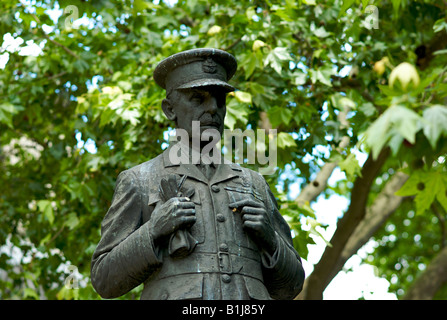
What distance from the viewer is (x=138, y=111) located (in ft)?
30.2

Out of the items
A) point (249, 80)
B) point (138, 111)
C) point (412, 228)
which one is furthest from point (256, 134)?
point (412, 228)

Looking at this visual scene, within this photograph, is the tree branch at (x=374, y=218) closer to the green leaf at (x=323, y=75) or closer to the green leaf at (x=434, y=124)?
the green leaf at (x=323, y=75)

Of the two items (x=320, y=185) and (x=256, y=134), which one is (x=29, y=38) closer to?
(x=256, y=134)

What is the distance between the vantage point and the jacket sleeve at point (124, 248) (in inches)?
198

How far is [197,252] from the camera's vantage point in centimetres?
505

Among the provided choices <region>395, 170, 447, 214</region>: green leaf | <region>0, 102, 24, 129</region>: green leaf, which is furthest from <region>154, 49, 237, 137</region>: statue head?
<region>0, 102, 24, 129</region>: green leaf

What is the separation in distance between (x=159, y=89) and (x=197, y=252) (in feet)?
16.3

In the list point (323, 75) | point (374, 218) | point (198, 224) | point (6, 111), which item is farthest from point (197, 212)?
point (374, 218)

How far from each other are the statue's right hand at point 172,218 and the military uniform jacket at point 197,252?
0.21 feet

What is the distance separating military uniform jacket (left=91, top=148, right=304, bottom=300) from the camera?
4992 mm

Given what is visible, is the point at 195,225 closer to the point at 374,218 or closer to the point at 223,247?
the point at 223,247

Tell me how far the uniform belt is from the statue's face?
35.7 inches
